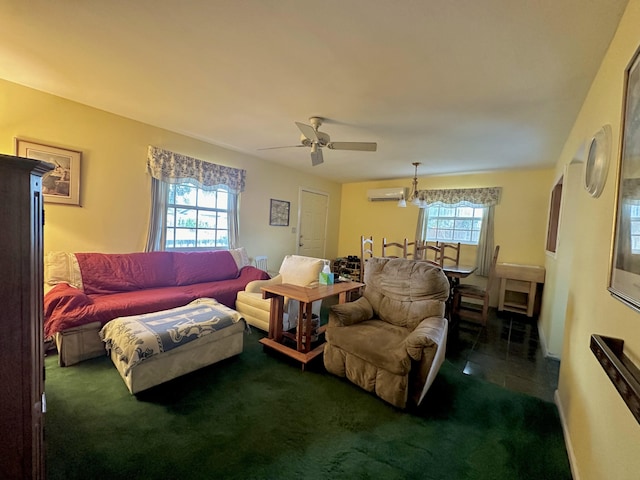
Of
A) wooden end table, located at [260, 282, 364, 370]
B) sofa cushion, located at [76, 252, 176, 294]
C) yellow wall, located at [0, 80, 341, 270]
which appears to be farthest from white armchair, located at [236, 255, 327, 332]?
yellow wall, located at [0, 80, 341, 270]

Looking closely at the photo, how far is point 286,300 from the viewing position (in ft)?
9.86

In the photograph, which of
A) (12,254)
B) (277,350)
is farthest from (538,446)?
(12,254)

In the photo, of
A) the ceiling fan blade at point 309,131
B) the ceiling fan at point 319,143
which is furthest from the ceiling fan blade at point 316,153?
the ceiling fan blade at point 309,131

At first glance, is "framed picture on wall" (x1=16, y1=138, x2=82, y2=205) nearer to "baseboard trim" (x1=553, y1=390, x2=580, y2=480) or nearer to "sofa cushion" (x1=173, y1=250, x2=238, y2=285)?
"sofa cushion" (x1=173, y1=250, x2=238, y2=285)

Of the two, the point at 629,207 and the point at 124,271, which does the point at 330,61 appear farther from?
the point at 124,271

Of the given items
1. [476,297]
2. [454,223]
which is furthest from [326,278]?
[454,223]

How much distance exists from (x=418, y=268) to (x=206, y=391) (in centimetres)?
201

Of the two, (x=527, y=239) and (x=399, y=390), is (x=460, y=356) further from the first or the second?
(x=527, y=239)

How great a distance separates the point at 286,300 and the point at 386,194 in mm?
3633

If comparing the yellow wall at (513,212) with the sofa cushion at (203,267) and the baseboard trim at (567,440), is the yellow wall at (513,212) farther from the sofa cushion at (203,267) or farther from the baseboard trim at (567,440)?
the sofa cushion at (203,267)

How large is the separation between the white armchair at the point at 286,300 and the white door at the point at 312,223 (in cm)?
225

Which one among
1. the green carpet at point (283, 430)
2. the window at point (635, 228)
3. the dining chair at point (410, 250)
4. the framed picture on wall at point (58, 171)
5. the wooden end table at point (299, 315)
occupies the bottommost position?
the green carpet at point (283, 430)

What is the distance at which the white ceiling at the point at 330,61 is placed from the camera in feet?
4.66

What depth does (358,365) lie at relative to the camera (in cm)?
204
